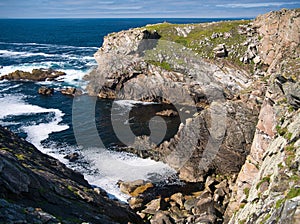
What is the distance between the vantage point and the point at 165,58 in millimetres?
81438

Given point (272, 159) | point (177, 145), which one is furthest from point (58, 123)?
point (272, 159)

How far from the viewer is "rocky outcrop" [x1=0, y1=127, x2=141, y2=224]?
639 inches

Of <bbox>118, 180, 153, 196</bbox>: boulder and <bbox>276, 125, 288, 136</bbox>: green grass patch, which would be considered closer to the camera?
<bbox>276, 125, 288, 136</bbox>: green grass patch

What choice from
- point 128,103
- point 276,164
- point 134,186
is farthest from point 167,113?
point 276,164

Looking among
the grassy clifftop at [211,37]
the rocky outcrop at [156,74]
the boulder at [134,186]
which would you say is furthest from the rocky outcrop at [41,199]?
the grassy clifftop at [211,37]

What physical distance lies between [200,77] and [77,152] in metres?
36.5

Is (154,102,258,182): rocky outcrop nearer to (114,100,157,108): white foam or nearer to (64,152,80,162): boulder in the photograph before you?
(64,152,80,162): boulder

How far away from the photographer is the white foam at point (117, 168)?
38750 mm

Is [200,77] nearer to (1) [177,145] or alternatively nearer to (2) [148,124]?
(2) [148,124]

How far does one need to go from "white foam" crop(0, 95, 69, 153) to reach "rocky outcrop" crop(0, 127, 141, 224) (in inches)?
910

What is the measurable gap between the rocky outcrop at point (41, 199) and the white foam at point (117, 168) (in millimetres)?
9980

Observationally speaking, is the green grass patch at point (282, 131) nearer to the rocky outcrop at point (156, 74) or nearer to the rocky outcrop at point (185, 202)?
the rocky outcrop at point (185, 202)

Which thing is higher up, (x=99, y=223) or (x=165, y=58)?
(x=165, y=58)

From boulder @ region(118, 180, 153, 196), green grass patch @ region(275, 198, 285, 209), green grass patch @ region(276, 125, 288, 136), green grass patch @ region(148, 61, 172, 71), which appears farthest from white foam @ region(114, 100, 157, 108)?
green grass patch @ region(275, 198, 285, 209)
